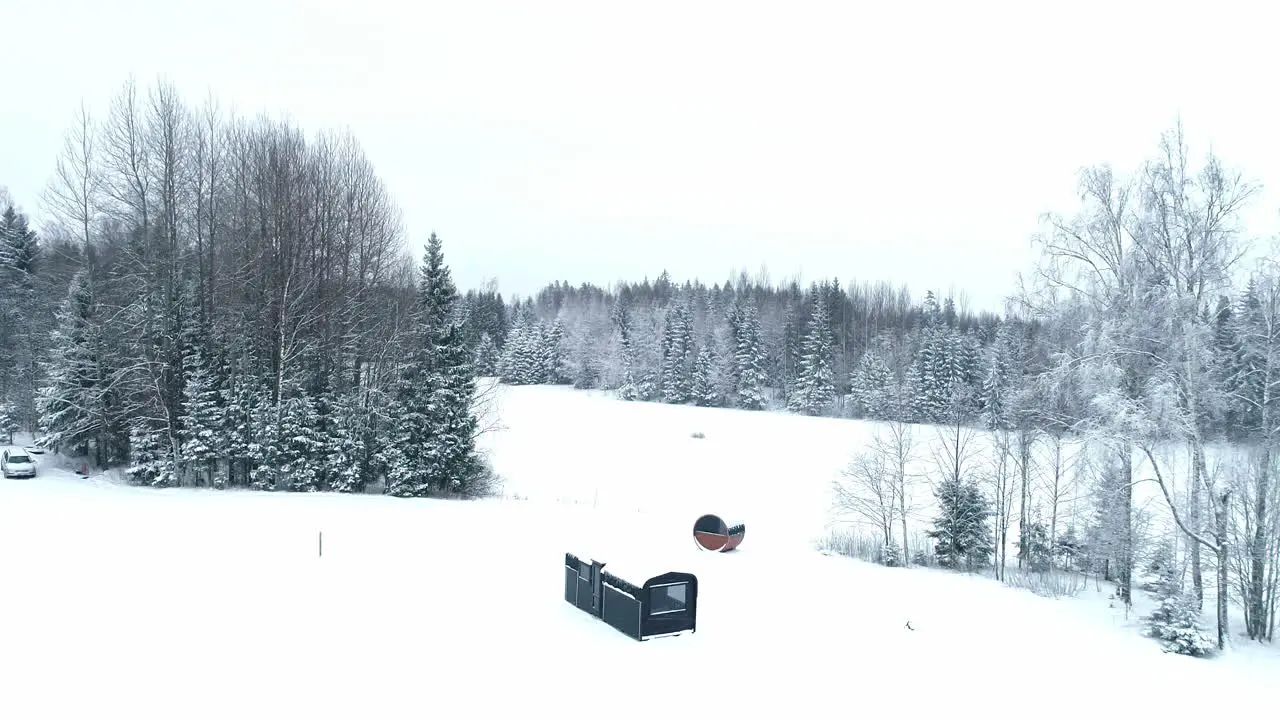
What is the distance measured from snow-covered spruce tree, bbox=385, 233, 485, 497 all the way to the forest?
3.2 inches

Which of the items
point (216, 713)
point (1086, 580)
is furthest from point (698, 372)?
point (216, 713)

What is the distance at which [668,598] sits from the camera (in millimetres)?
11633

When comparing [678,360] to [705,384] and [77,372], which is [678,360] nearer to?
[705,384]

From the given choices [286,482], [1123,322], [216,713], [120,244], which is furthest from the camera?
[120,244]

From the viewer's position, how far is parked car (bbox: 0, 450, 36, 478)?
81.5ft

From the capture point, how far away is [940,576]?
1830 cm

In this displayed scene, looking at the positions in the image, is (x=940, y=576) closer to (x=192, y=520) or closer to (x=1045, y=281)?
(x=1045, y=281)

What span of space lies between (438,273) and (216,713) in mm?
18125

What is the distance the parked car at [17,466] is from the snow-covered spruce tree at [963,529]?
103 ft

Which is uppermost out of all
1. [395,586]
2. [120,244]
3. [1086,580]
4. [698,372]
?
[120,244]

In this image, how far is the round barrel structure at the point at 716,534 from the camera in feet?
59.1

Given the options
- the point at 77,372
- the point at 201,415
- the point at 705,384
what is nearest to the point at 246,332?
the point at 201,415

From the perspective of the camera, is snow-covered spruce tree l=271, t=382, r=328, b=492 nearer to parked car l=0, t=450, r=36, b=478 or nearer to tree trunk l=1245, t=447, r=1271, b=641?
parked car l=0, t=450, r=36, b=478

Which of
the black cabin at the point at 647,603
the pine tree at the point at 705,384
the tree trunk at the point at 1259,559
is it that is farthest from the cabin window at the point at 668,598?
the pine tree at the point at 705,384
